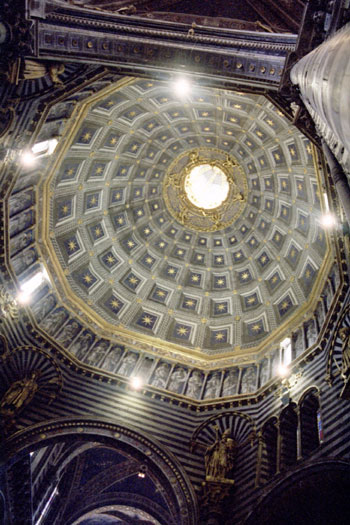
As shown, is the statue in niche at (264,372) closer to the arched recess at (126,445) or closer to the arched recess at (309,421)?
the arched recess at (309,421)

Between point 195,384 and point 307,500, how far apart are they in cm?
846

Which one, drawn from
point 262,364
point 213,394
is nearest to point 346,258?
point 262,364

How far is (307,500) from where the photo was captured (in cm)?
1166

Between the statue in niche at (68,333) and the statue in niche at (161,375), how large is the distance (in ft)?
15.7

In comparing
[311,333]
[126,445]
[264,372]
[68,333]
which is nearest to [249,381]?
[264,372]

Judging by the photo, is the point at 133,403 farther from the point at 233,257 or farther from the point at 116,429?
the point at 233,257

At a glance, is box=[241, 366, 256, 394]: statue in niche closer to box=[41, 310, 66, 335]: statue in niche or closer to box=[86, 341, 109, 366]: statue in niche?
box=[86, 341, 109, 366]: statue in niche

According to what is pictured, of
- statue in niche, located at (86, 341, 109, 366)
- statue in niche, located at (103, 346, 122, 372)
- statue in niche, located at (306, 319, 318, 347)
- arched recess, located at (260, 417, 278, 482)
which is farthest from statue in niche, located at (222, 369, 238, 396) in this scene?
statue in niche, located at (86, 341, 109, 366)

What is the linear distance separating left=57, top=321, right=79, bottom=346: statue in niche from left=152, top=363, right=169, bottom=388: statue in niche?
478cm

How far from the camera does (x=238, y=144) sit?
81.5 ft

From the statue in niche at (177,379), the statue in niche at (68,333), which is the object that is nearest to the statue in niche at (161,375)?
the statue in niche at (177,379)

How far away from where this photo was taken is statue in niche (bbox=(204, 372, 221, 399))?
18.5 meters

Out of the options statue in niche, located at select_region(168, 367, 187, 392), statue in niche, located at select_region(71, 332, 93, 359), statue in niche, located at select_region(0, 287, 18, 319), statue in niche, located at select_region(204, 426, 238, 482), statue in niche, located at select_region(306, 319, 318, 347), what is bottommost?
statue in niche, located at select_region(204, 426, 238, 482)

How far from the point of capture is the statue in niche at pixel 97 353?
19.5m
